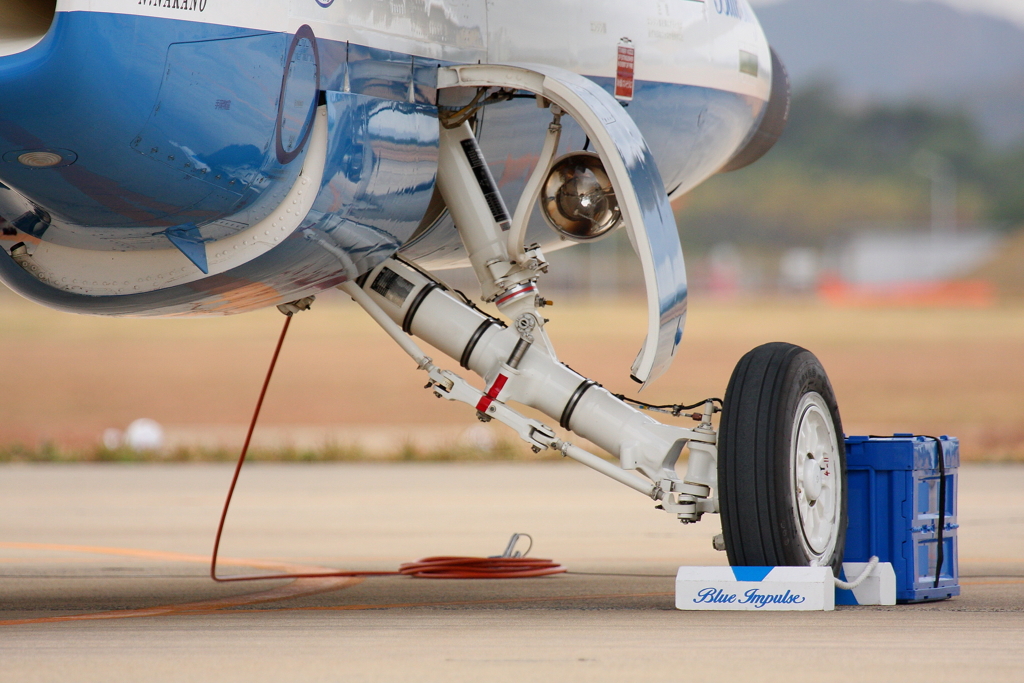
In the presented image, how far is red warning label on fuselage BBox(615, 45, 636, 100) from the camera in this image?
934cm

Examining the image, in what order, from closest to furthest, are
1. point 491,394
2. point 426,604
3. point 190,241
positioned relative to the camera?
point 190,241 < point 491,394 < point 426,604

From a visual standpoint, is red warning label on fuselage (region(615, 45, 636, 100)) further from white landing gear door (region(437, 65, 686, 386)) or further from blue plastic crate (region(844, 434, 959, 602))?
blue plastic crate (region(844, 434, 959, 602))

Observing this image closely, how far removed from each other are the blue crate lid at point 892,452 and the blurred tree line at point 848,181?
12156 cm

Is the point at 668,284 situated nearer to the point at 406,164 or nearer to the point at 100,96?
the point at 406,164

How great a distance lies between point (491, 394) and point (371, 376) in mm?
41484

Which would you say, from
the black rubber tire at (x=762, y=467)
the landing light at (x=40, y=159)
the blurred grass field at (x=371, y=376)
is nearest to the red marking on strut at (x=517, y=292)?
the black rubber tire at (x=762, y=467)

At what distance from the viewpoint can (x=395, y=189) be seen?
26.4 ft

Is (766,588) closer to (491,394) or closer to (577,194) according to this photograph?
(491,394)

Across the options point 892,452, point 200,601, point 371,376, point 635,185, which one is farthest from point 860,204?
point 635,185

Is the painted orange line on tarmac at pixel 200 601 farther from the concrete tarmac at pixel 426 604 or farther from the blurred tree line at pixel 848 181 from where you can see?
the blurred tree line at pixel 848 181

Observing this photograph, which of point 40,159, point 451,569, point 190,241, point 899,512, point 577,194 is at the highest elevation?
point 577,194

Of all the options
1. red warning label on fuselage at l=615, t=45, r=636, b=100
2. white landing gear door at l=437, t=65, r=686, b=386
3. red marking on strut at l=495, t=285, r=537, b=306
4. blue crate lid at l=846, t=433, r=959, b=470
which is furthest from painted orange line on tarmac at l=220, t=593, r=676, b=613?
red warning label on fuselage at l=615, t=45, r=636, b=100

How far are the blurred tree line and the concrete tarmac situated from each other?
4521 inches

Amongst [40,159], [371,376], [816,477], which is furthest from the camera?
[371,376]
